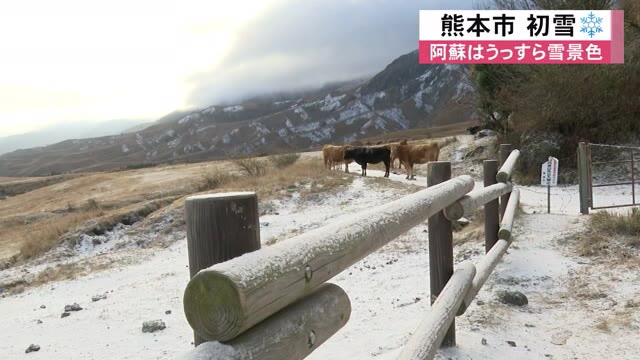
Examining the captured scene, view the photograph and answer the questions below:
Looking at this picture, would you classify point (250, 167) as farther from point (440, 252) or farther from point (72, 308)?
point (440, 252)

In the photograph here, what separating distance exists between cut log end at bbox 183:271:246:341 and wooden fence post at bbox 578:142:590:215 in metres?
9.23

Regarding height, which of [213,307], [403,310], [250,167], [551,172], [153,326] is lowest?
[153,326]

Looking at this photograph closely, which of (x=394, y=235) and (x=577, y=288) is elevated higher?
(x=394, y=235)

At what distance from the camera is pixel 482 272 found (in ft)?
13.3

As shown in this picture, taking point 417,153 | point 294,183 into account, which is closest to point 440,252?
point 294,183

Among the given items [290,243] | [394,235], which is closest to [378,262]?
[394,235]

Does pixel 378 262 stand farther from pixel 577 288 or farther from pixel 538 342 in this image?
pixel 538 342

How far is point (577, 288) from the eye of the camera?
5035 millimetres

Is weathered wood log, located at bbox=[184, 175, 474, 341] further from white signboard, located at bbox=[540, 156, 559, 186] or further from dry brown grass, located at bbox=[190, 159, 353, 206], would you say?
dry brown grass, located at bbox=[190, 159, 353, 206]

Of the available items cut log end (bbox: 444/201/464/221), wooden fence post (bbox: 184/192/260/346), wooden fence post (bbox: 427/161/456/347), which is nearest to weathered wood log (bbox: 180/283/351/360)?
wooden fence post (bbox: 184/192/260/346)

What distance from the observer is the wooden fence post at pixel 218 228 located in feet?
4.33

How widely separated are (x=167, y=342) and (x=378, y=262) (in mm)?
3328

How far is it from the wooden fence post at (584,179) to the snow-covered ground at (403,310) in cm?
104

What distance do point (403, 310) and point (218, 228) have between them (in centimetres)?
389
